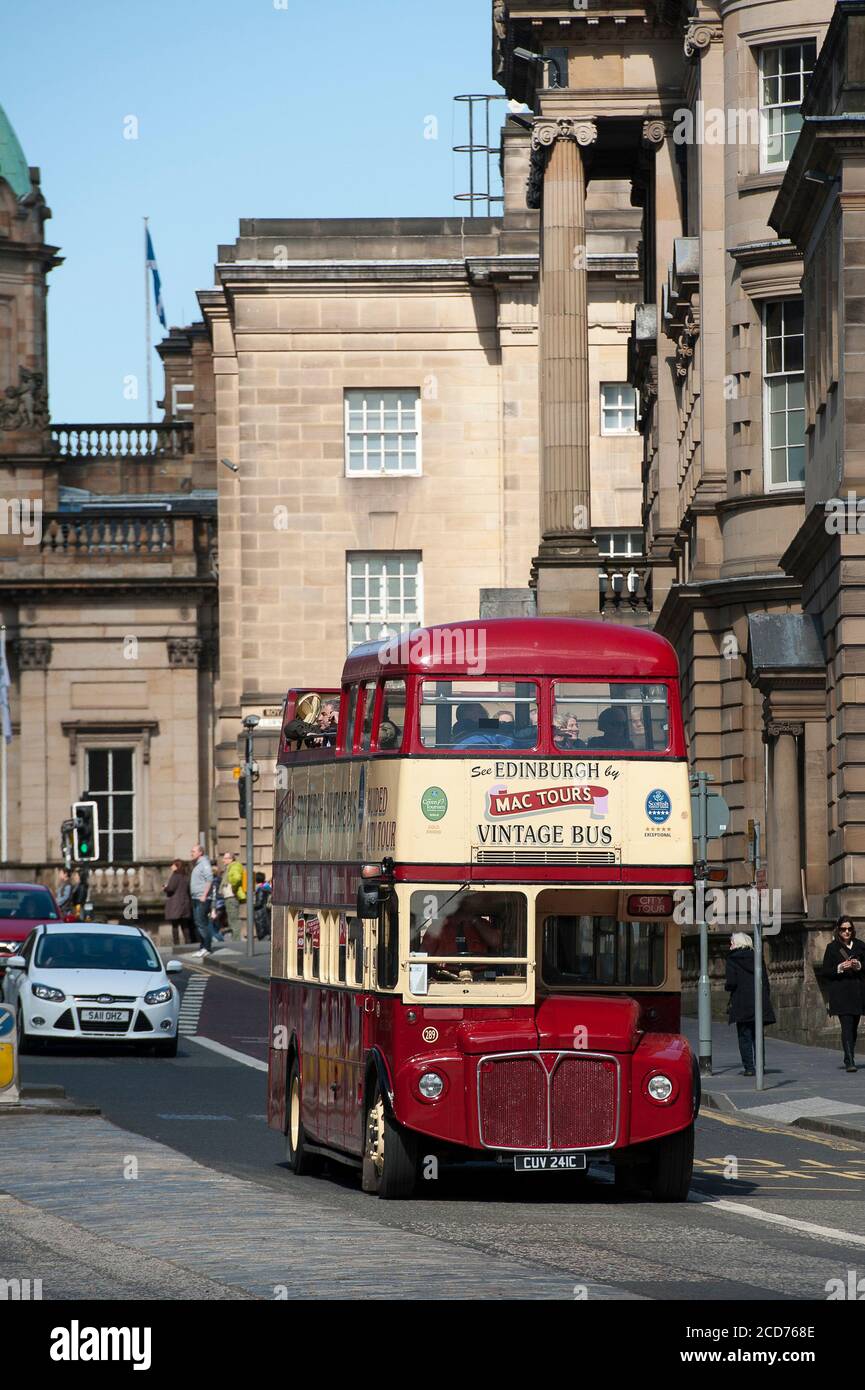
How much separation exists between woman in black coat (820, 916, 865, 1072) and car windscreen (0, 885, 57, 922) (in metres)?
14.7

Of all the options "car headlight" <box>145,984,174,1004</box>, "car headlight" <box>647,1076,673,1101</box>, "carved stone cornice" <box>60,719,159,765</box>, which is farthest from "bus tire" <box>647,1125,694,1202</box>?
"carved stone cornice" <box>60,719,159,765</box>

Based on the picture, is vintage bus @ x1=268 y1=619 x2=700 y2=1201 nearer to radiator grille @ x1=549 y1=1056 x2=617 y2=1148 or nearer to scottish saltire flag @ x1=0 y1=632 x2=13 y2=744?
radiator grille @ x1=549 y1=1056 x2=617 y2=1148

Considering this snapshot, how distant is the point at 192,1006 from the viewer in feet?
136

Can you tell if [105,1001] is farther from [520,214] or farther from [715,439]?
[520,214]

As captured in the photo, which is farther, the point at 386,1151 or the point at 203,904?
the point at 203,904

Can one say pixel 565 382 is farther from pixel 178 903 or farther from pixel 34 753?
pixel 34 753

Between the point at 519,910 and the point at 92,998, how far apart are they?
13.3m

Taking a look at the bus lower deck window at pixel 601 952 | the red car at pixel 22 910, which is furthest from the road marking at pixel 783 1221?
the red car at pixel 22 910

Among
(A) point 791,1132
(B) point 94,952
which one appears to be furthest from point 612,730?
(B) point 94,952

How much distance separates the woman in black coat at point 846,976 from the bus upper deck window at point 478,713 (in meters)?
11.1
